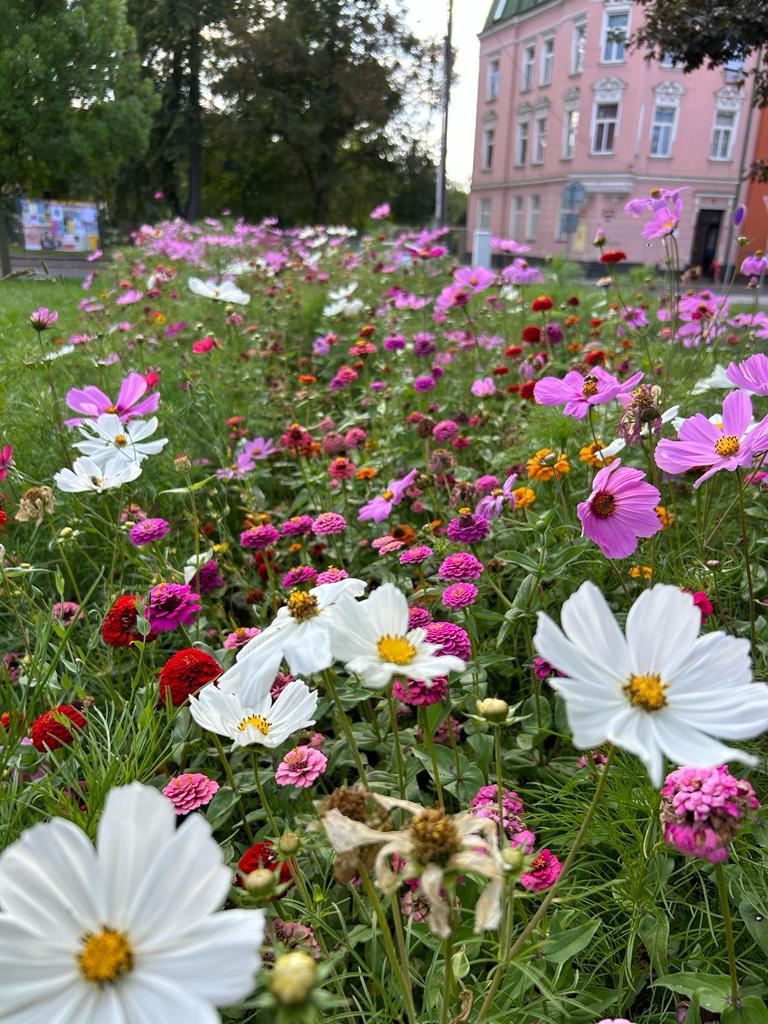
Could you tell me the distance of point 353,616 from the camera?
20.4 inches

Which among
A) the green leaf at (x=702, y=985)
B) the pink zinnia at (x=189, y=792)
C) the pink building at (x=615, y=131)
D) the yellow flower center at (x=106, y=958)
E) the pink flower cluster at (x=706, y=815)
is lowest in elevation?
the green leaf at (x=702, y=985)

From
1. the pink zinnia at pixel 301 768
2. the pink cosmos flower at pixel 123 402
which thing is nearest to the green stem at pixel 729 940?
the pink zinnia at pixel 301 768

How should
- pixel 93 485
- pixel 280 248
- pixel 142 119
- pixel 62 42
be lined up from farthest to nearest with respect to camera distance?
pixel 142 119, pixel 62 42, pixel 280 248, pixel 93 485

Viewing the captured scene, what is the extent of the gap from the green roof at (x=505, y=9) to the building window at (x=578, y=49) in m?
1.75

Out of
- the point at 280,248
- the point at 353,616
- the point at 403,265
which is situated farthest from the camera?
the point at 280,248

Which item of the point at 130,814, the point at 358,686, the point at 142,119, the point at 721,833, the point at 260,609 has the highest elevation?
the point at 142,119

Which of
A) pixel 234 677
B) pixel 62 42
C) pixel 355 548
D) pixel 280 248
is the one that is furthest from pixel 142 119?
pixel 234 677

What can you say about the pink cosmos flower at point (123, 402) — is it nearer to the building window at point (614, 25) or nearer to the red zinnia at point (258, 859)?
the red zinnia at point (258, 859)

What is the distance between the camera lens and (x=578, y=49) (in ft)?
57.1

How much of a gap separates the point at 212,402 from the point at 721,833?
6.40ft

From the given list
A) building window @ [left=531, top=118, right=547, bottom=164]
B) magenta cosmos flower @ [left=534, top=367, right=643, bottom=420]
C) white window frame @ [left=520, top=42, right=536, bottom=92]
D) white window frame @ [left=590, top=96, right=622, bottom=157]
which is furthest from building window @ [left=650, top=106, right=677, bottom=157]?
magenta cosmos flower @ [left=534, top=367, right=643, bottom=420]

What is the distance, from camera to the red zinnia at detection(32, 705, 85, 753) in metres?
0.85

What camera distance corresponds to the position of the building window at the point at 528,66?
62.6 feet

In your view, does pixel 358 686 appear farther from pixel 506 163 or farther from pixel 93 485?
pixel 506 163
